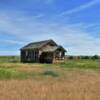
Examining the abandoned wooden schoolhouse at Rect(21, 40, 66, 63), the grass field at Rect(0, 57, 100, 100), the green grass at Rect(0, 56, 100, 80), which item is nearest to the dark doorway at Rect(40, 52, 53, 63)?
the abandoned wooden schoolhouse at Rect(21, 40, 66, 63)

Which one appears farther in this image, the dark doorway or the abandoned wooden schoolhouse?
the dark doorway

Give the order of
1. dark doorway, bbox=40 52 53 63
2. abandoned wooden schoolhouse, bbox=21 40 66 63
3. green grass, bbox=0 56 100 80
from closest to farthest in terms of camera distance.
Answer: green grass, bbox=0 56 100 80 → abandoned wooden schoolhouse, bbox=21 40 66 63 → dark doorway, bbox=40 52 53 63

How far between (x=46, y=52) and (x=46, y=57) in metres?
1.21

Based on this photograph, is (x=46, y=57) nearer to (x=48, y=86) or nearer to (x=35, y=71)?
(x=35, y=71)

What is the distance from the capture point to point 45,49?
6538 centimetres

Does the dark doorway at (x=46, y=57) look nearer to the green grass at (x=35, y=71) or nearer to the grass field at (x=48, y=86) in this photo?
the green grass at (x=35, y=71)

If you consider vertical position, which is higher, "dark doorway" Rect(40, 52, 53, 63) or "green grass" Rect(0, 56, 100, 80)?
"dark doorway" Rect(40, 52, 53, 63)

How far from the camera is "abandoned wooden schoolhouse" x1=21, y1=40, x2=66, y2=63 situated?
6278cm

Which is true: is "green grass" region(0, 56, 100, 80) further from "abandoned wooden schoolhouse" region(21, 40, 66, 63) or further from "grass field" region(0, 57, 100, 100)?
"abandoned wooden schoolhouse" region(21, 40, 66, 63)

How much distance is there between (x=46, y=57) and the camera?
65125 millimetres

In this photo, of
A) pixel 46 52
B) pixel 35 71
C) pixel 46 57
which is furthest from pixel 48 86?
pixel 46 57

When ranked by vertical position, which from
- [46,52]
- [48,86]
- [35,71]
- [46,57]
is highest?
[46,52]

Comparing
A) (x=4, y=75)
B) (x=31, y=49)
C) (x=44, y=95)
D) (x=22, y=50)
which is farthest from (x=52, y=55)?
(x=44, y=95)

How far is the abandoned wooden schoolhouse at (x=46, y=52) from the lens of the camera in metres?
62.8
